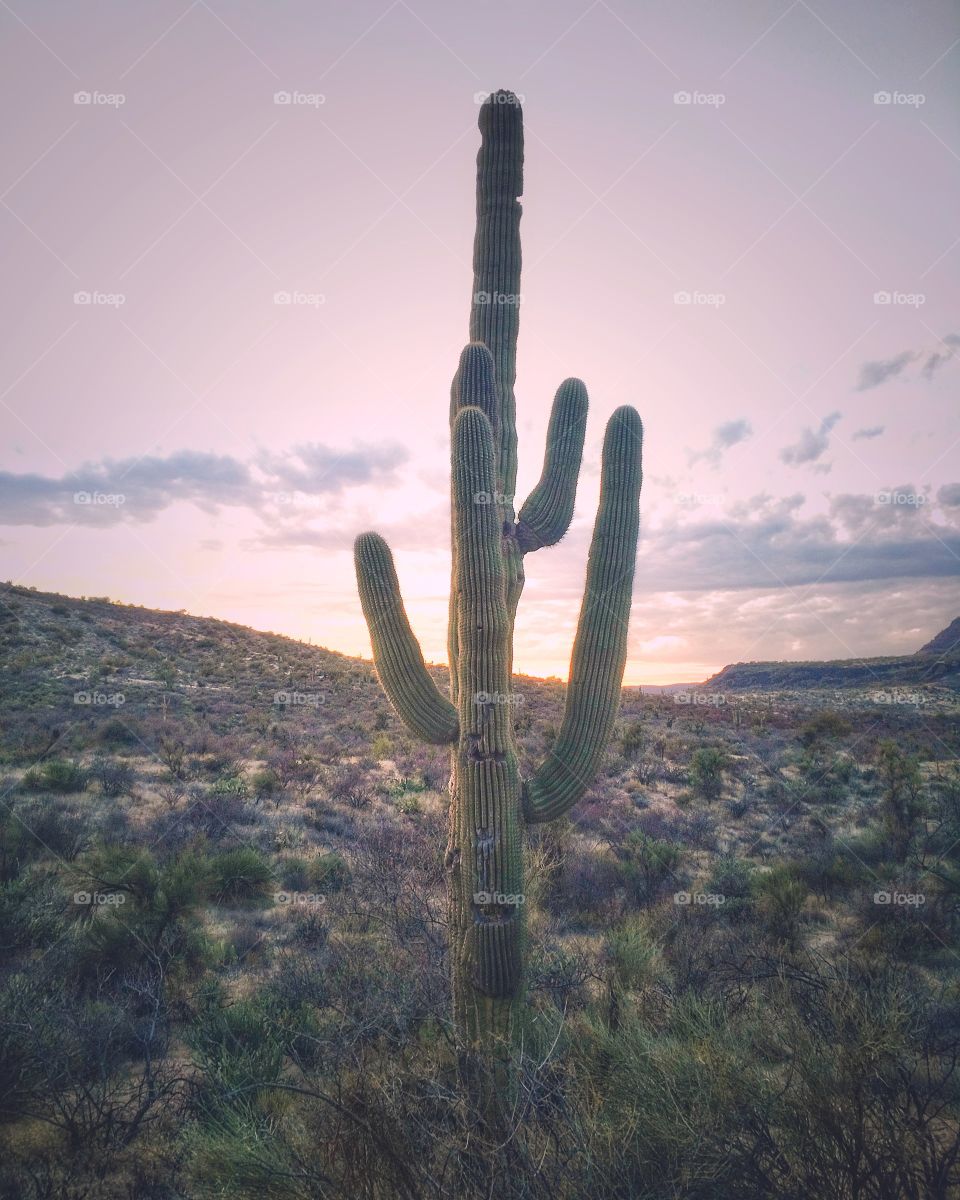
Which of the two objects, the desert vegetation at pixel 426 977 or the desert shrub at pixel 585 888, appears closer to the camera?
the desert vegetation at pixel 426 977

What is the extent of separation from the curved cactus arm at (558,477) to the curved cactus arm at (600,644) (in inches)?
12.7

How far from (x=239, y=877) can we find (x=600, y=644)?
575cm

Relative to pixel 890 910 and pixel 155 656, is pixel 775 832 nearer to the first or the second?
pixel 890 910

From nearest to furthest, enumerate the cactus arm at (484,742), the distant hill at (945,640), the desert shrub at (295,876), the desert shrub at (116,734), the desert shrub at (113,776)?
1. the cactus arm at (484,742)
2. the desert shrub at (295,876)
3. the desert shrub at (113,776)
4. the desert shrub at (116,734)
5. the distant hill at (945,640)

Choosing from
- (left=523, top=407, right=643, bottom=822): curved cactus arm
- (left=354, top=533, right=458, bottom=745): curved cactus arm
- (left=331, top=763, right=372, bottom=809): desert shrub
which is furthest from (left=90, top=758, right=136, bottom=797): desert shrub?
(left=523, top=407, right=643, bottom=822): curved cactus arm

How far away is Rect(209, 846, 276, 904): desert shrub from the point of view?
7.88 m

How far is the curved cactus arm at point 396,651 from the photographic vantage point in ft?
16.6

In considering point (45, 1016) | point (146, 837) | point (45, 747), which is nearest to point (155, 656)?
point (45, 747)

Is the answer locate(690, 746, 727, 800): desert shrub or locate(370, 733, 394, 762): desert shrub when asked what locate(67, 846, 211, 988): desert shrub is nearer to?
locate(370, 733, 394, 762): desert shrub

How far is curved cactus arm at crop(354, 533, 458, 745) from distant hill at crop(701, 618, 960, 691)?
39.3 metres

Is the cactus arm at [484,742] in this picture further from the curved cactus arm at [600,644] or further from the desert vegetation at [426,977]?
the curved cactus arm at [600,644]

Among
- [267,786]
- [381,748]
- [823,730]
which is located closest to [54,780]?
[267,786]

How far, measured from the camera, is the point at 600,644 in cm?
540

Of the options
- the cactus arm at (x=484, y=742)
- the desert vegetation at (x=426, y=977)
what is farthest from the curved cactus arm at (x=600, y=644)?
the desert vegetation at (x=426, y=977)
